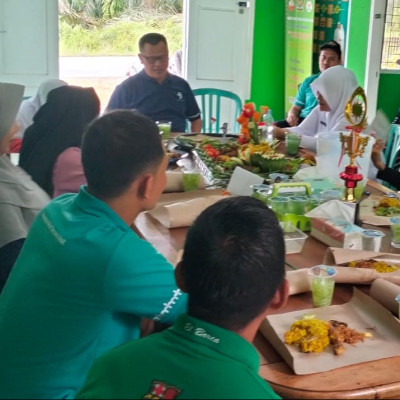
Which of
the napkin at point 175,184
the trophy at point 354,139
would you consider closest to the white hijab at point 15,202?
the napkin at point 175,184

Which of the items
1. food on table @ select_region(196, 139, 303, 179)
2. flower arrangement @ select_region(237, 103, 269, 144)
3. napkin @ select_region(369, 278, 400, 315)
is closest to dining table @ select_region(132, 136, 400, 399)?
napkin @ select_region(369, 278, 400, 315)

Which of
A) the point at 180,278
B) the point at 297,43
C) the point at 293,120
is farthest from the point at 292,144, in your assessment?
the point at 297,43

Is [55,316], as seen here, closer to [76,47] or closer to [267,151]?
[267,151]

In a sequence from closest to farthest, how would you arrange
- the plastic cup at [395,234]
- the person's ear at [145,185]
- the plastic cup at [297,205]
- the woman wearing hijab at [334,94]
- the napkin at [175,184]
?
the person's ear at [145,185] → the plastic cup at [395,234] → the plastic cup at [297,205] → the napkin at [175,184] → the woman wearing hijab at [334,94]

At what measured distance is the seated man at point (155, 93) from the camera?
4203 mm

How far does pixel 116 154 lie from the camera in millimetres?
1389

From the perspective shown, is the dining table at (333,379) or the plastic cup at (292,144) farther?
the plastic cup at (292,144)

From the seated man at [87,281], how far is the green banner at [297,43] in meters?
4.27

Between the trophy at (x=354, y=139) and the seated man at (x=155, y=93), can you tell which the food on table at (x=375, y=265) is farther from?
the seated man at (x=155, y=93)

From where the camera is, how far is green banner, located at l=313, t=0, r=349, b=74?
5.43 meters

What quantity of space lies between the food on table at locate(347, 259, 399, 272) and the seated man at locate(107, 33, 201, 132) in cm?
262

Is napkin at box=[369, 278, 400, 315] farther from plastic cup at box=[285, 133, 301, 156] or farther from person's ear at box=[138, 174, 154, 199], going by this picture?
plastic cup at box=[285, 133, 301, 156]

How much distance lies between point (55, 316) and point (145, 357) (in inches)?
18.0

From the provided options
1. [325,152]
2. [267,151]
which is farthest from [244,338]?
[267,151]
